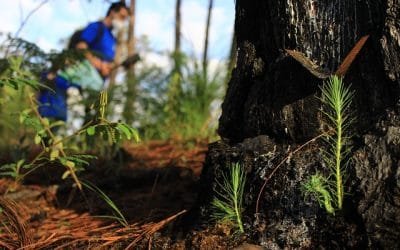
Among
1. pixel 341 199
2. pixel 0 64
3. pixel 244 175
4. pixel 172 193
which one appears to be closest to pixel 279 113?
pixel 244 175

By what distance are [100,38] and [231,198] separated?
3.86m

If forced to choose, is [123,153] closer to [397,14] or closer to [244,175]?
[244,175]

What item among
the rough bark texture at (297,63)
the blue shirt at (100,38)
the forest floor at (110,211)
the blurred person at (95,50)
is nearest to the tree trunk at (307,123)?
the rough bark texture at (297,63)

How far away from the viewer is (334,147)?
179 cm

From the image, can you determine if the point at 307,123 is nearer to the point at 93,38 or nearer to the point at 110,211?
the point at 110,211

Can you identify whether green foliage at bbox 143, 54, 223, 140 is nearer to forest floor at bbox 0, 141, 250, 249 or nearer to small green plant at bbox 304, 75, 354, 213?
forest floor at bbox 0, 141, 250, 249

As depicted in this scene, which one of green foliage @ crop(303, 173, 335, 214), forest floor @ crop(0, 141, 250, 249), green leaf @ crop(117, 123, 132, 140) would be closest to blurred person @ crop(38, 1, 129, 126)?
forest floor @ crop(0, 141, 250, 249)

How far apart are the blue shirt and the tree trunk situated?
339cm

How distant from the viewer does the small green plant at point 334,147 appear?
1741mm

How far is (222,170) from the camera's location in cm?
207

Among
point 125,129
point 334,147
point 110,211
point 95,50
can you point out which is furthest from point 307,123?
point 95,50

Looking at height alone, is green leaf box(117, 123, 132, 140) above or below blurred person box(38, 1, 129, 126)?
below

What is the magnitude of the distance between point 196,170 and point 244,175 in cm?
133

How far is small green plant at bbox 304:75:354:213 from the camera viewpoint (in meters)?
1.74
